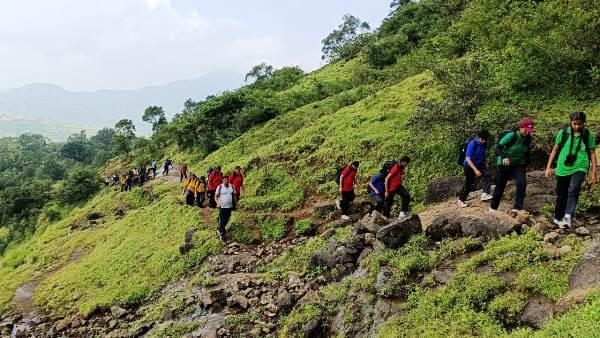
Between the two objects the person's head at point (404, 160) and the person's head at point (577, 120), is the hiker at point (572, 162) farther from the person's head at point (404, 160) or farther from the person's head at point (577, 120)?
the person's head at point (404, 160)

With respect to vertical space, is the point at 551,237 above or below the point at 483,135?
below

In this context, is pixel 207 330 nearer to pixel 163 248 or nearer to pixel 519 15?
pixel 163 248

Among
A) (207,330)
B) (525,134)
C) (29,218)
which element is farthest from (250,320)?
(29,218)

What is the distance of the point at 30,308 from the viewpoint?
1697cm

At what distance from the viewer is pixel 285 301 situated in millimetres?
10188

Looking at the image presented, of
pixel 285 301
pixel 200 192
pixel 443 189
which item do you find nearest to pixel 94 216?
pixel 200 192

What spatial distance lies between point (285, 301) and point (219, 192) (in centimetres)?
631

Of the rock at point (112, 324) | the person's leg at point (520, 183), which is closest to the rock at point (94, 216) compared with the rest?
the rock at point (112, 324)

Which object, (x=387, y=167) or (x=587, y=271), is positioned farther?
(x=387, y=167)

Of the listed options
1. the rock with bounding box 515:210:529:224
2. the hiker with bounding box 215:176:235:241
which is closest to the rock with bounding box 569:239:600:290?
the rock with bounding box 515:210:529:224

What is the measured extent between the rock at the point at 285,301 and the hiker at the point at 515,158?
466 cm

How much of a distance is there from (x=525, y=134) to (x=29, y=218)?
150ft

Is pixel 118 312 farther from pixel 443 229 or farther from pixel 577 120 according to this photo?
pixel 577 120

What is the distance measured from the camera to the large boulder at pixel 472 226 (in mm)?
8760
